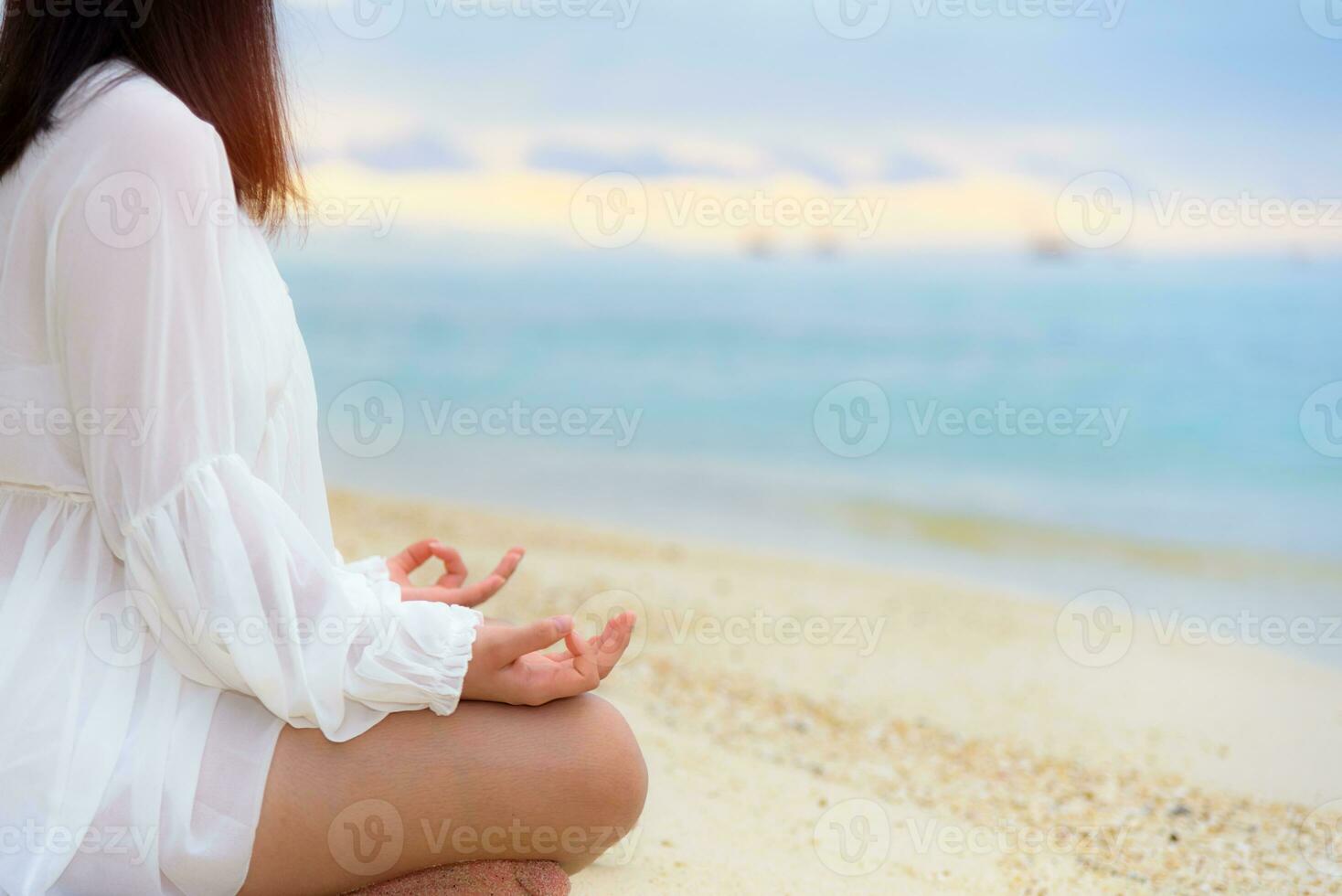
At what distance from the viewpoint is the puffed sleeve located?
171 cm

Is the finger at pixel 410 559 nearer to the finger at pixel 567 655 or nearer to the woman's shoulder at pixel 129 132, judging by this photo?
the finger at pixel 567 655

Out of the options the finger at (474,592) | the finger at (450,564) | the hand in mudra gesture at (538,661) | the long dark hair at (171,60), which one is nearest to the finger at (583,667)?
the hand in mudra gesture at (538,661)

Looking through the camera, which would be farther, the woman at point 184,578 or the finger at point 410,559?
the finger at point 410,559

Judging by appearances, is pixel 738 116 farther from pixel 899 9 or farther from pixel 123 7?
pixel 123 7

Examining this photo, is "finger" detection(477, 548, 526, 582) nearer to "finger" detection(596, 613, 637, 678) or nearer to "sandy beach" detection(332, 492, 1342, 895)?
"finger" detection(596, 613, 637, 678)

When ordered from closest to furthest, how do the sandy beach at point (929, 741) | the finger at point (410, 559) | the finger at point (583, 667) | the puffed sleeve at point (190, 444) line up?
the puffed sleeve at point (190, 444) → the finger at point (583, 667) → the finger at point (410, 559) → the sandy beach at point (929, 741)

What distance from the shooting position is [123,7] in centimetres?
187

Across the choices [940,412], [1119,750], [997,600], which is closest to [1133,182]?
[940,412]

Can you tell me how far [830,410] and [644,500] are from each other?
526cm

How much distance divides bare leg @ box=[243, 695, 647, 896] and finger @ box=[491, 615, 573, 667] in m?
0.16

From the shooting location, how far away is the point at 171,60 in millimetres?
1869

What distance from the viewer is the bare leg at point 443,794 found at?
187 cm

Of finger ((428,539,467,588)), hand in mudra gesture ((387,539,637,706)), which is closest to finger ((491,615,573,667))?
hand in mudra gesture ((387,539,637,706))

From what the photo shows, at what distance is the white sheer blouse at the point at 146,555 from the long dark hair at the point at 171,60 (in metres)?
0.06
